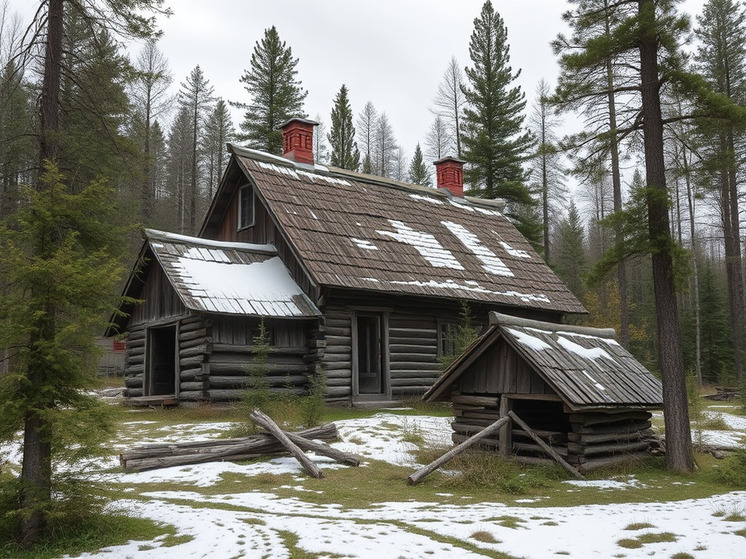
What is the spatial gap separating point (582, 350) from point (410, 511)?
507cm

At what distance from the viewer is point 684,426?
33.5ft

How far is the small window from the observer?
2080 cm

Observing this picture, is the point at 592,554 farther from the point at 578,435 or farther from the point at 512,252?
the point at 512,252

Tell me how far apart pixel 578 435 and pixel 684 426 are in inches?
73.7

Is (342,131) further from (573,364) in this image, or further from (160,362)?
(573,364)

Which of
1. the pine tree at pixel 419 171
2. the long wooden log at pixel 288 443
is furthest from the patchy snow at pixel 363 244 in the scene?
the pine tree at pixel 419 171

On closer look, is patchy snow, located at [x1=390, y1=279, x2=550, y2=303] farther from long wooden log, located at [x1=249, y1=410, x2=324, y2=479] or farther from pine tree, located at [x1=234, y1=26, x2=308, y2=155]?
pine tree, located at [x1=234, y1=26, x2=308, y2=155]

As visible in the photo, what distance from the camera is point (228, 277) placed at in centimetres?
1698

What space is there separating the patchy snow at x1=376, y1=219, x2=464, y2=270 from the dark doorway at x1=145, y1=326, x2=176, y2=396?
281 inches

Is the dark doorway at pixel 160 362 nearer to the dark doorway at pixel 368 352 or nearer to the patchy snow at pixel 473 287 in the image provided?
the dark doorway at pixel 368 352

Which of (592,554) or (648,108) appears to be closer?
(592,554)

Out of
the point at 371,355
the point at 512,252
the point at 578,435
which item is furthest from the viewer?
the point at 512,252

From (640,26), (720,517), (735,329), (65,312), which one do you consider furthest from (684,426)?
(735,329)

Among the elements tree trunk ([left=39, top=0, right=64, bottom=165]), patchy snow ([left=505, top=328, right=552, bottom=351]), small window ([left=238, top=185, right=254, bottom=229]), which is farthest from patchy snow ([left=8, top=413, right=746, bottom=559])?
small window ([left=238, top=185, right=254, bottom=229])
